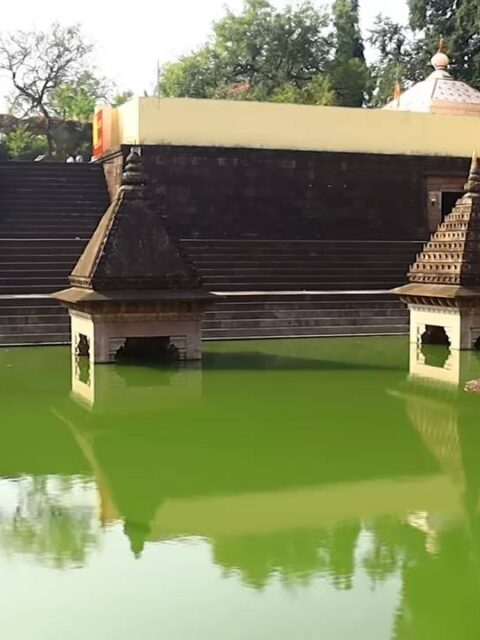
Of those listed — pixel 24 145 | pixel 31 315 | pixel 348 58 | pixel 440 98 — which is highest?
pixel 348 58

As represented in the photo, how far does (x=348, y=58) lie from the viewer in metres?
35.3

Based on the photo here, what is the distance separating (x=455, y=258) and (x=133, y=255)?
153 inches

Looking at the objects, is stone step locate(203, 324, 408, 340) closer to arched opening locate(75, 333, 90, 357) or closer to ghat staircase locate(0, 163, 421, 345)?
ghat staircase locate(0, 163, 421, 345)

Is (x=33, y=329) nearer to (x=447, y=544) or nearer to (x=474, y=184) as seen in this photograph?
(x=474, y=184)

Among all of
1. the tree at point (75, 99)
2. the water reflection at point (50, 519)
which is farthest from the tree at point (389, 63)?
the water reflection at point (50, 519)

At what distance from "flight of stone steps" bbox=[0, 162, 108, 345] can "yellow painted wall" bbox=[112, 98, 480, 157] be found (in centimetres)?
158

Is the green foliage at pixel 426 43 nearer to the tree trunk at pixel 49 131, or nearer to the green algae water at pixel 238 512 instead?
the tree trunk at pixel 49 131

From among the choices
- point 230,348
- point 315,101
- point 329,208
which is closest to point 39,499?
point 230,348

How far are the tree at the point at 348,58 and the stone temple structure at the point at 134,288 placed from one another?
2539cm

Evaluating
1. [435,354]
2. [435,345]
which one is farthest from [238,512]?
[435,345]

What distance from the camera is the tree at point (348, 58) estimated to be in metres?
34.4

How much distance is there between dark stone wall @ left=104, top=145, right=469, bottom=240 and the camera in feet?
60.4

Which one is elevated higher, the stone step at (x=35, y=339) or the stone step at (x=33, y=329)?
the stone step at (x=33, y=329)

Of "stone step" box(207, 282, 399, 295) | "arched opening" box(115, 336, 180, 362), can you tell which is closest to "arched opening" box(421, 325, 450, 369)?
"arched opening" box(115, 336, 180, 362)
